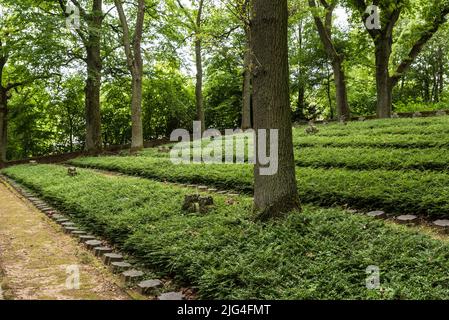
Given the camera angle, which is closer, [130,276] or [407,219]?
[130,276]

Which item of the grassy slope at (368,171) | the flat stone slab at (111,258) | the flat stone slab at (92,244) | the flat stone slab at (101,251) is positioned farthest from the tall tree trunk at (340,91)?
the flat stone slab at (111,258)

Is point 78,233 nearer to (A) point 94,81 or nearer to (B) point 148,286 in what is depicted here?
(B) point 148,286

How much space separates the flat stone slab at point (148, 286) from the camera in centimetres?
429

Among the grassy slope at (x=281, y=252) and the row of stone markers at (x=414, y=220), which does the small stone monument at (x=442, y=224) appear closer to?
the row of stone markers at (x=414, y=220)

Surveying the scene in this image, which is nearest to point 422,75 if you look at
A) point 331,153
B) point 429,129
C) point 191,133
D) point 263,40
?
point 191,133

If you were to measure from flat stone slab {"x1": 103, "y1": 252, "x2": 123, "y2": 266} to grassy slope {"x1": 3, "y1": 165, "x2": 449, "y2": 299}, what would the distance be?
19 cm

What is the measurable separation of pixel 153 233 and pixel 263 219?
1.50m

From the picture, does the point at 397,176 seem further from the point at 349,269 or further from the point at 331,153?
the point at 349,269

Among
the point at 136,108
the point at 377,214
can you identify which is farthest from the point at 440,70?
the point at 377,214

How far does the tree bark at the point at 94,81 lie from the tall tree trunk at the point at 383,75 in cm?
1216

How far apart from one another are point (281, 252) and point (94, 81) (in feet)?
55.0

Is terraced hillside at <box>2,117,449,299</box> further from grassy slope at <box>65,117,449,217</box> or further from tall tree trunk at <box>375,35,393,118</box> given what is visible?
tall tree trunk at <box>375,35,393,118</box>

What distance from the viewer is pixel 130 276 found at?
182 inches

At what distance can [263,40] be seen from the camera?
17.9 feet
